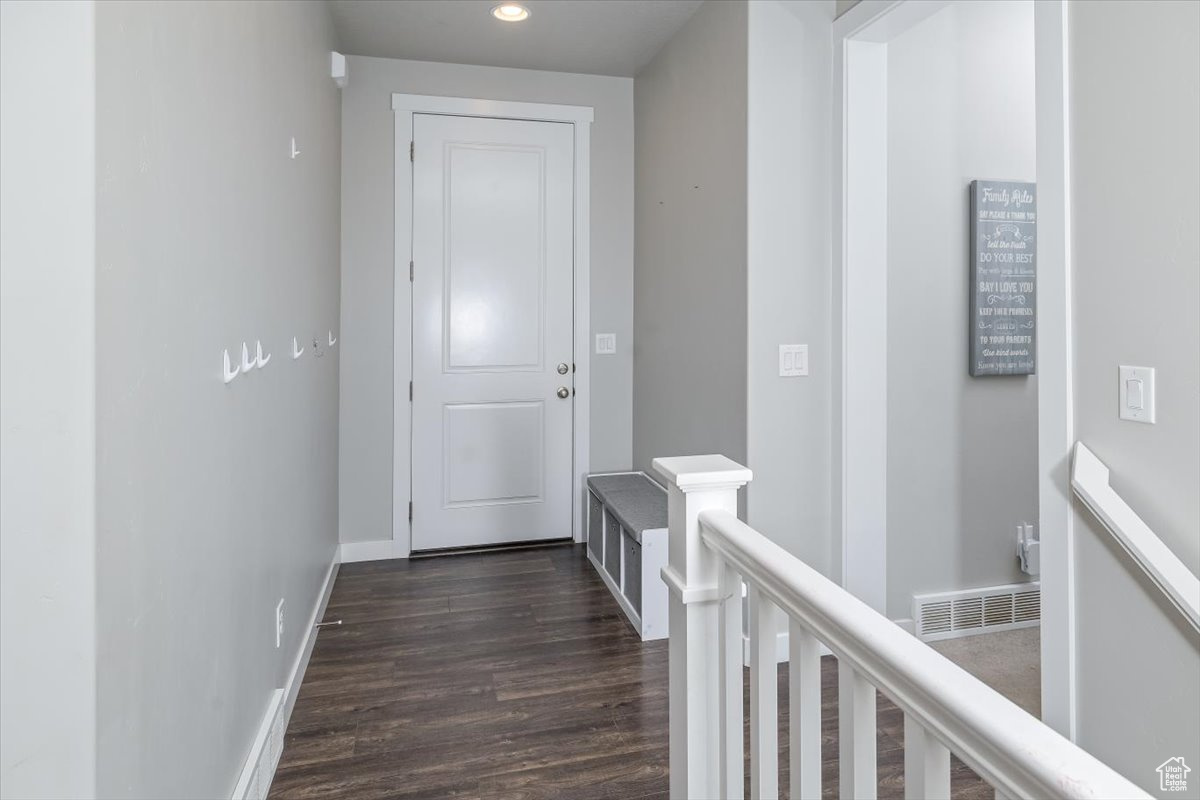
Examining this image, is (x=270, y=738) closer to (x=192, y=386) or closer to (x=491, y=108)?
(x=192, y=386)

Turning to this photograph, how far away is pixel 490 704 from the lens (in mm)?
2352

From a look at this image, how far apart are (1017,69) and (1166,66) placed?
168 centimetres

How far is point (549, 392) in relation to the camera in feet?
13.3

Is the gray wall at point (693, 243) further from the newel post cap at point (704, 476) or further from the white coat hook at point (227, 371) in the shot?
the white coat hook at point (227, 371)

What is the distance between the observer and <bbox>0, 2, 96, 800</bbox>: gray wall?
2.78ft

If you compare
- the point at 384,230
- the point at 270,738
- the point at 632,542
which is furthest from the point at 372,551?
the point at 270,738

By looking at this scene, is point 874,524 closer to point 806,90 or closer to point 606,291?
point 806,90

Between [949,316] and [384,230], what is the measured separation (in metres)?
2.70

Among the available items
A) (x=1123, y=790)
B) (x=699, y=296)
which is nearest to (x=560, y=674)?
(x=699, y=296)

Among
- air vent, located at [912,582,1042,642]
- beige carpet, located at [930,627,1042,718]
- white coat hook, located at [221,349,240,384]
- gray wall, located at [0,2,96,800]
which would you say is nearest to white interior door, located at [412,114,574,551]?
air vent, located at [912,582,1042,642]

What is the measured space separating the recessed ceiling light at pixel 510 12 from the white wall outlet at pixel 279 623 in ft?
8.18

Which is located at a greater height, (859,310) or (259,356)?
(859,310)

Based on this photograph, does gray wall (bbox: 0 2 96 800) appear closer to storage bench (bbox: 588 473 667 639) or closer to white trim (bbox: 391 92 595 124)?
storage bench (bbox: 588 473 667 639)

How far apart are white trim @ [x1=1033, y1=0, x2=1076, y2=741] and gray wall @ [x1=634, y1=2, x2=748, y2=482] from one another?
1030 mm
